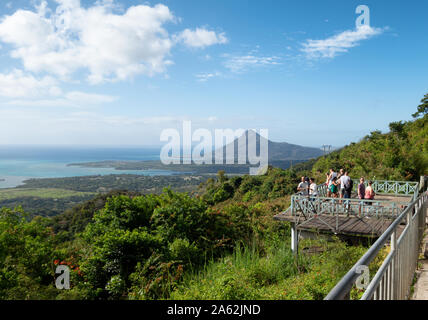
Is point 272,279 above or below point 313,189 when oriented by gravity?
below

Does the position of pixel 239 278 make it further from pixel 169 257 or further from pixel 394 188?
pixel 394 188

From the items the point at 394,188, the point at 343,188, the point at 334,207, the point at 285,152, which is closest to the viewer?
the point at 334,207

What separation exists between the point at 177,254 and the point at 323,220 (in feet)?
17.9

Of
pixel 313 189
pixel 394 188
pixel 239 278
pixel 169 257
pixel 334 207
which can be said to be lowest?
pixel 169 257

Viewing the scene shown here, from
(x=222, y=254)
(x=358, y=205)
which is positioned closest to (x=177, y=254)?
(x=222, y=254)

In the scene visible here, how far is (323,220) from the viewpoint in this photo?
9.89 meters

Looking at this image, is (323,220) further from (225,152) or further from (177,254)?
(225,152)

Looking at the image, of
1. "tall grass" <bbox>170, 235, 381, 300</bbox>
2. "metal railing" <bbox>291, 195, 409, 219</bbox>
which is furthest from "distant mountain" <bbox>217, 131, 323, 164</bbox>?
"tall grass" <bbox>170, 235, 381, 300</bbox>

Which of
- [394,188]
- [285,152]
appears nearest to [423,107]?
[394,188]

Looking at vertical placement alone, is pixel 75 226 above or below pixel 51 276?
below

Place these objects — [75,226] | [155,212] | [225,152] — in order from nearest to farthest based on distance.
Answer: [155,212], [75,226], [225,152]

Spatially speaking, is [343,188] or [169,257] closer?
[169,257]

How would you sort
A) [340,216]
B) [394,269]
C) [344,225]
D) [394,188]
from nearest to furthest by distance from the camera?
[394,269], [344,225], [340,216], [394,188]
